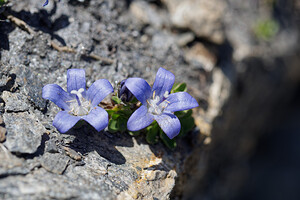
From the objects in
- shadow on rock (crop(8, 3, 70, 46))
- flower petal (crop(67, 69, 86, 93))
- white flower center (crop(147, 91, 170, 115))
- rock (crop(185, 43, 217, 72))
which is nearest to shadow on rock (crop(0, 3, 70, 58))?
shadow on rock (crop(8, 3, 70, 46))

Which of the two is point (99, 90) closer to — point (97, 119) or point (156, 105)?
point (97, 119)

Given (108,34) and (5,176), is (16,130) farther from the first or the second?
(108,34)

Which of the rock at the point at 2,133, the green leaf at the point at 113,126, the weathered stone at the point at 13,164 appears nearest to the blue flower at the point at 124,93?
the green leaf at the point at 113,126

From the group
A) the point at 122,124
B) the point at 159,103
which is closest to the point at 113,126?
the point at 122,124

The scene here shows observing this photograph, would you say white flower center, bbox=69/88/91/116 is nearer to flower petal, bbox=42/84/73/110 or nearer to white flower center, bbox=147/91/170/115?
flower petal, bbox=42/84/73/110

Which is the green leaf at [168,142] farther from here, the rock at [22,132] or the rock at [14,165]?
the rock at [14,165]

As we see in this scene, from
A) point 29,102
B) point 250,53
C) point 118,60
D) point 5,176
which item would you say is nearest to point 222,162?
point 250,53

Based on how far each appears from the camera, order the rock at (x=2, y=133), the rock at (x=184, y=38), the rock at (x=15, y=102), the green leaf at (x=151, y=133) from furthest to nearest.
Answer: the rock at (x=184, y=38) → the green leaf at (x=151, y=133) → the rock at (x=15, y=102) → the rock at (x=2, y=133)
